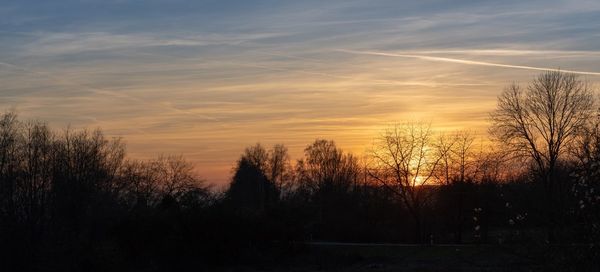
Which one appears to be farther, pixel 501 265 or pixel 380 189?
pixel 380 189

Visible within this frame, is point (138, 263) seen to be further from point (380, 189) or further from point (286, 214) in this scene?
point (380, 189)

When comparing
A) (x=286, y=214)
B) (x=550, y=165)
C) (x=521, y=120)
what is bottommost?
(x=286, y=214)

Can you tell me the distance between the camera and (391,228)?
60.0 meters

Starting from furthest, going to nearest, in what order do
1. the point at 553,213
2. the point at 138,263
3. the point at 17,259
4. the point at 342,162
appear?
1. the point at 342,162
2. the point at 138,263
3. the point at 17,259
4. the point at 553,213

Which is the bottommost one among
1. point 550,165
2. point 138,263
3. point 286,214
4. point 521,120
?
point 138,263

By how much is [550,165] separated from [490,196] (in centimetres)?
477

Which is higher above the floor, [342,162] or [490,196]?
[342,162]

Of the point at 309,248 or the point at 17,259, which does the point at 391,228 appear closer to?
the point at 309,248

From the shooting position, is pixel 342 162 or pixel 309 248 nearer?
pixel 309 248

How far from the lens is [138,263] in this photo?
44688 mm

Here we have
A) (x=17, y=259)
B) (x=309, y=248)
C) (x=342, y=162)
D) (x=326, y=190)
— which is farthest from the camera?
(x=342, y=162)

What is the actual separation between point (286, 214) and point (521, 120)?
20.1m

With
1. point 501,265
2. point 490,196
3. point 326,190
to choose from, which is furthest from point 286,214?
point 326,190

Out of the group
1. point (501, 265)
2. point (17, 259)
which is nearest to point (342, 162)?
point (501, 265)
